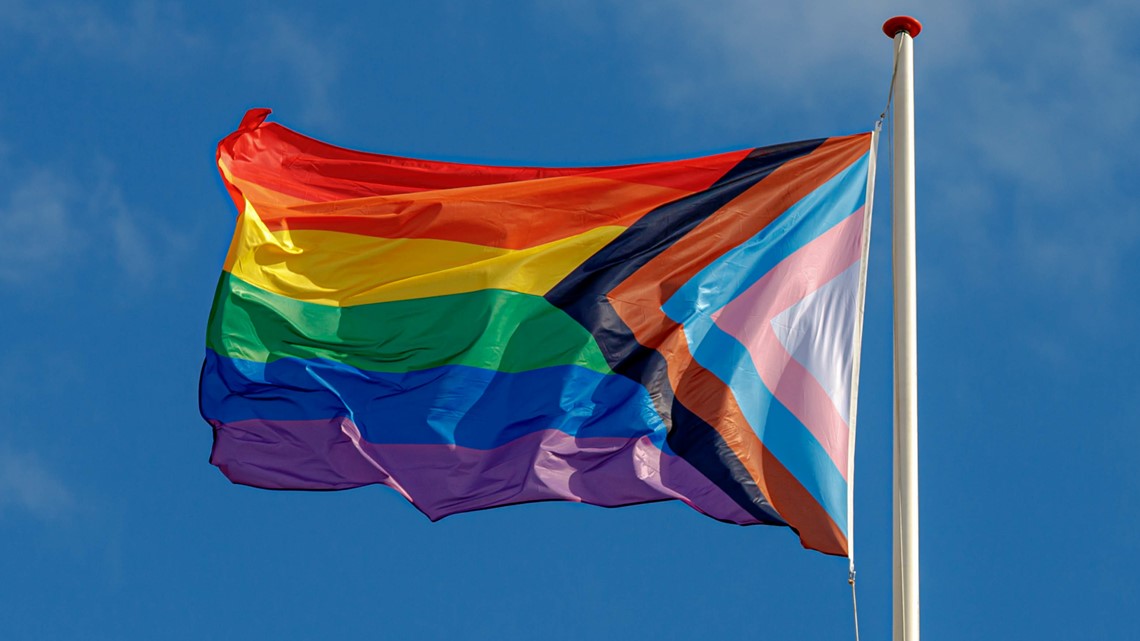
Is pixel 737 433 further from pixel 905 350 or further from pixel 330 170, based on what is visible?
pixel 330 170

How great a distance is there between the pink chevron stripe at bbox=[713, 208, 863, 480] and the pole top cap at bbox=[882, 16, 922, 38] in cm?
158

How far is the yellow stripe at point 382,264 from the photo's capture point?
1669 cm

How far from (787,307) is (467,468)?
3.07 m

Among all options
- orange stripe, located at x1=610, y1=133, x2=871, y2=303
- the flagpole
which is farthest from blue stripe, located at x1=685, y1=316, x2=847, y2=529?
the flagpole

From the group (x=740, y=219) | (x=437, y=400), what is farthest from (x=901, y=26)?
(x=437, y=400)

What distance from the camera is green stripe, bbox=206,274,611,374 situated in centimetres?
1634

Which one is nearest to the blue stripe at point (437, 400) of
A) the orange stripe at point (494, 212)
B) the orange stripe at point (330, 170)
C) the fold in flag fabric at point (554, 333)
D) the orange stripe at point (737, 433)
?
the fold in flag fabric at point (554, 333)

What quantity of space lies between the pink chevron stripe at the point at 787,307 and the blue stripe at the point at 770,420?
0.07 meters

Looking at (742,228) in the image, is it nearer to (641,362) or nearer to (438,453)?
(641,362)

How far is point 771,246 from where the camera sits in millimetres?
15906

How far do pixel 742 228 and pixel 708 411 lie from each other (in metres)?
1.78

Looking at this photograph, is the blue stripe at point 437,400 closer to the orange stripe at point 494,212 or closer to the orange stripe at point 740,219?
the orange stripe at point 740,219

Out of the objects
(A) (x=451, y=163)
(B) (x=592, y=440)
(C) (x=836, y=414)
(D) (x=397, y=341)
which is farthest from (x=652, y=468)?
(A) (x=451, y=163)

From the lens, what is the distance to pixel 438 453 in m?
15.9
